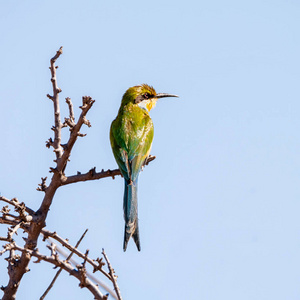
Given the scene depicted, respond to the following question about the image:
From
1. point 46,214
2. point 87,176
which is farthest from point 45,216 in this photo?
point 87,176

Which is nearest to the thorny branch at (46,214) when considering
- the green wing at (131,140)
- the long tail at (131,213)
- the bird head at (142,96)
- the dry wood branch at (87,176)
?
the dry wood branch at (87,176)

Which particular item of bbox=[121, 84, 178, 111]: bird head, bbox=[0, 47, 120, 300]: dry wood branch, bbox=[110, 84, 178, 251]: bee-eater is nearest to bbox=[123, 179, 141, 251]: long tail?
bbox=[110, 84, 178, 251]: bee-eater

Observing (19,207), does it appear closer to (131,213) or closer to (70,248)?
(70,248)

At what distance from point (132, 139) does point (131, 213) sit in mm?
903

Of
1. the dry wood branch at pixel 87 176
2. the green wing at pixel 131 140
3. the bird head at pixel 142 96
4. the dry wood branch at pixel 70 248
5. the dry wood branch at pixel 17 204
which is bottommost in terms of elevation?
the dry wood branch at pixel 70 248

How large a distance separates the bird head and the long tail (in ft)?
4.76

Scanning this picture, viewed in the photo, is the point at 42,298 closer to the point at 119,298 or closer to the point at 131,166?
the point at 119,298

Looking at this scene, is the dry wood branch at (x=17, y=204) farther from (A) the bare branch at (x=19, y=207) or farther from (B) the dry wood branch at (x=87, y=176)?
(B) the dry wood branch at (x=87, y=176)

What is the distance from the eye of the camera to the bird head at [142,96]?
5.37m

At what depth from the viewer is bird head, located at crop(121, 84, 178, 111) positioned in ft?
17.6

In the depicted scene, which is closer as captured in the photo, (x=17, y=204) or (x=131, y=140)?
(x=17, y=204)

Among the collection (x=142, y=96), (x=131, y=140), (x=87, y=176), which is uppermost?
(x=142, y=96)

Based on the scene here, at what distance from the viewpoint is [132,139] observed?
14.7 ft

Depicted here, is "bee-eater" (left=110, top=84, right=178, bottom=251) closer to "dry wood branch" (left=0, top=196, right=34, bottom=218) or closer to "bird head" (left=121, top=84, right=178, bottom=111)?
"bird head" (left=121, top=84, right=178, bottom=111)
